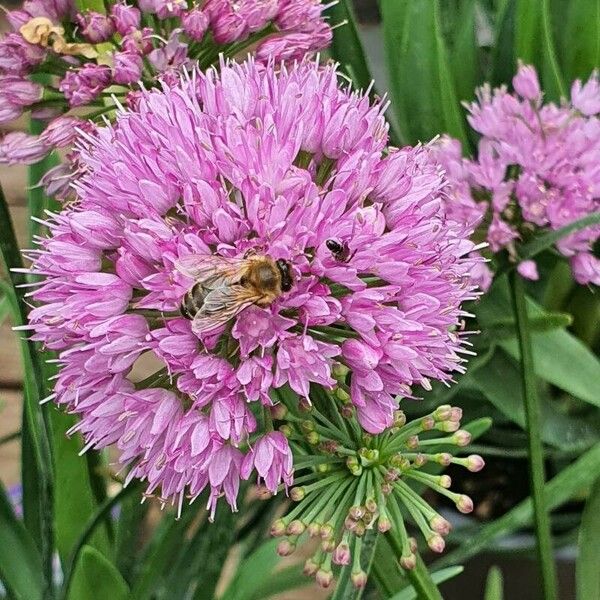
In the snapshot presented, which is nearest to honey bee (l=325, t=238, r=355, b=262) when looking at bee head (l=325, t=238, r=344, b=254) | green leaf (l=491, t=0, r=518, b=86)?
bee head (l=325, t=238, r=344, b=254)

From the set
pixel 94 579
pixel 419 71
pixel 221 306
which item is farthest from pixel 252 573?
pixel 419 71

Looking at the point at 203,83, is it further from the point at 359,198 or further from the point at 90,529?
the point at 90,529

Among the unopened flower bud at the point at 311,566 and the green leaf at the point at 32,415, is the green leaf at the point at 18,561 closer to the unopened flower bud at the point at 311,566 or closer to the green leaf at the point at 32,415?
the green leaf at the point at 32,415

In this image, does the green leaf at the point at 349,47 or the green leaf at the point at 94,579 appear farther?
the green leaf at the point at 349,47

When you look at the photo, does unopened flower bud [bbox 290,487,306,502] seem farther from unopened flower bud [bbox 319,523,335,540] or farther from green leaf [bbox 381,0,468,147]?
green leaf [bbox 381,0,468,147]

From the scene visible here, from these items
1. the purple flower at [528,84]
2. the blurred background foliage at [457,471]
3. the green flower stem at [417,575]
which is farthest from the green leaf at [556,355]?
the green flower stem at [417,575]

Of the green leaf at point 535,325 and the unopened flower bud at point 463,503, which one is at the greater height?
the unopened flower bud at point 463,503
